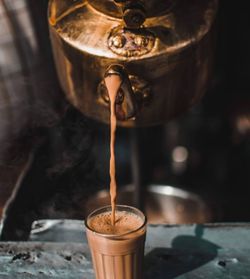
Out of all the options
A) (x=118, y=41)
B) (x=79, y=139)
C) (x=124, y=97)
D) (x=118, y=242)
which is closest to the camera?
(x=118, y=242)

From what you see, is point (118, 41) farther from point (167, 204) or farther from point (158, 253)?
point (167, 204)

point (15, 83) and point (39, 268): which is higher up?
point (15, 83)

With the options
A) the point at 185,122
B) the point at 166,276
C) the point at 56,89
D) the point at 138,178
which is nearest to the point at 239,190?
the point at 185,122

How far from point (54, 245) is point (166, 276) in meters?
0.42

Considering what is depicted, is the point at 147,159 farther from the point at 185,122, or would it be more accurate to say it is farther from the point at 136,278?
the point at 136,278

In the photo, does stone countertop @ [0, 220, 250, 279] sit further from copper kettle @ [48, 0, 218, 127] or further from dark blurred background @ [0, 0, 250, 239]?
copper kettle @ [48, 0, 218, 127]

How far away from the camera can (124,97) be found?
1.65 metres

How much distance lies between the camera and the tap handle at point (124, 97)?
4.97 feet

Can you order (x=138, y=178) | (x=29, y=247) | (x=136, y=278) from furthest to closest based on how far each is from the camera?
1. (x=138, y=178)
2. (x=29, y=247)
3. (x=136, y=278)

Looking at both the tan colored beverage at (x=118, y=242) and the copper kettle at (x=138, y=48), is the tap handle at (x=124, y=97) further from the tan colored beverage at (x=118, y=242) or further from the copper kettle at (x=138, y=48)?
the tan colored beverage at (x=118, y=242)

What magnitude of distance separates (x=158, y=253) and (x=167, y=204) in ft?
2.72

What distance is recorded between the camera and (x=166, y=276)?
5.55ft

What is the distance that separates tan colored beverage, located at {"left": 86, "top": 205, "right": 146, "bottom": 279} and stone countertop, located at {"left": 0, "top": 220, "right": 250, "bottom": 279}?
117 mm

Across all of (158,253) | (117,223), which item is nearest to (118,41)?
(117,223)
